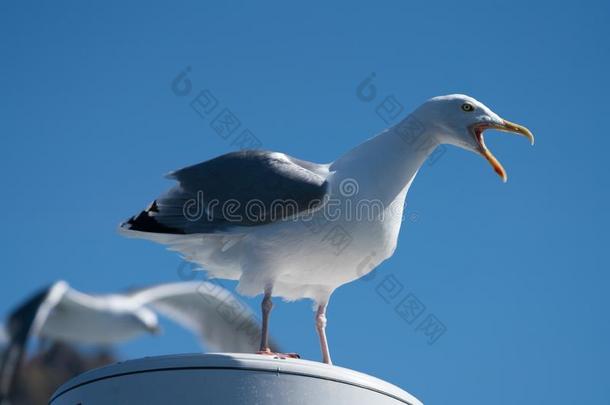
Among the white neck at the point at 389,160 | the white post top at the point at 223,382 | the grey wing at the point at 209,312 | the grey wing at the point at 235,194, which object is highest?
the grey wing at the point at 209,312

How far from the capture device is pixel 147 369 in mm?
4426

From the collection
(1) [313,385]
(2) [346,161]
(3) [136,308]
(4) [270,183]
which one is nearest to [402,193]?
(2) [346,161]

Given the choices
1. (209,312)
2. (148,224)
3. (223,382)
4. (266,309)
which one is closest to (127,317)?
(209,312)

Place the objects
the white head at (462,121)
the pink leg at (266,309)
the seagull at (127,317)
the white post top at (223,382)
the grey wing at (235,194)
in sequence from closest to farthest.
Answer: the white post top at (223,382) < the pink leg at (266,309) < the grey wing at (235,194) < the white head at (462,121) < the seagull at (127,317)

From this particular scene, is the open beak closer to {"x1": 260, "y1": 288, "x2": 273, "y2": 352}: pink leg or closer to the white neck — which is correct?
the white neck

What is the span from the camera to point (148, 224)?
6.22m

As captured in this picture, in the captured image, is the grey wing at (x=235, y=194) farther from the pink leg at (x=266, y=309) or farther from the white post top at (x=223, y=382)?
the white post top at (x=223, y=382)

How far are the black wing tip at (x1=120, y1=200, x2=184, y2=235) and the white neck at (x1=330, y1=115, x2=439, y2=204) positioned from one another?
1.07 metres

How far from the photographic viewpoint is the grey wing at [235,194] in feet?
19.6

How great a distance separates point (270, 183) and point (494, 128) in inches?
57.0

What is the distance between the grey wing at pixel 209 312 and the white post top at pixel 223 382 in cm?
933

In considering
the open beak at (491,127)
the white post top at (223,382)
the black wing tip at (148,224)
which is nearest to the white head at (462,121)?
the open beak at (491,127)

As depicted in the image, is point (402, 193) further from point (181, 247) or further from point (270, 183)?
point (181, 247)

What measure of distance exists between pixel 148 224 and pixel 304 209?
102 cm
